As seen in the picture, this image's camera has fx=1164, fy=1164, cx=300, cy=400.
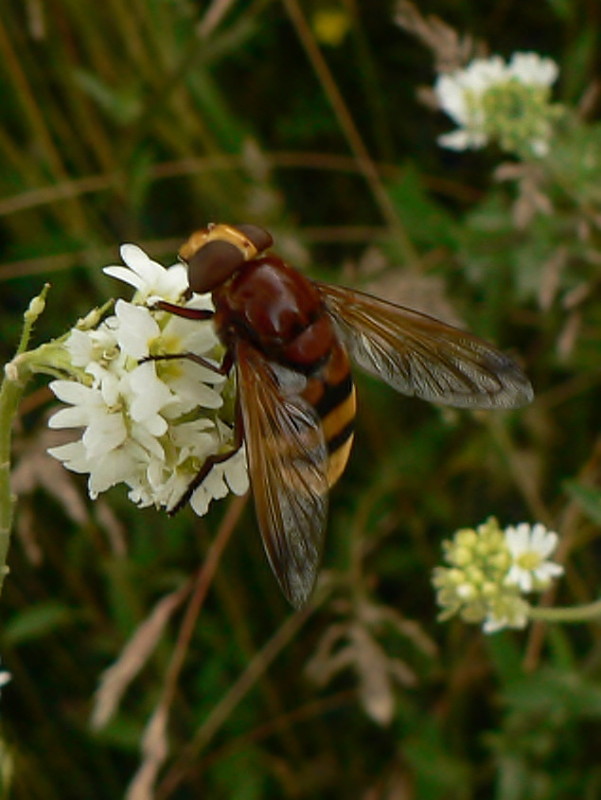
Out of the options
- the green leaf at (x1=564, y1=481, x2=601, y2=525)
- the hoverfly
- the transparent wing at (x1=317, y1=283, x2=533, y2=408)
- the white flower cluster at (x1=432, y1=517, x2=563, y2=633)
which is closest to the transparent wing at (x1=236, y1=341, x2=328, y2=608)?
the hoverfly

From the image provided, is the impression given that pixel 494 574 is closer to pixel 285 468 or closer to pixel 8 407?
pixel 285 468

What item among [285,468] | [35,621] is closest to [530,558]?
[285,468]

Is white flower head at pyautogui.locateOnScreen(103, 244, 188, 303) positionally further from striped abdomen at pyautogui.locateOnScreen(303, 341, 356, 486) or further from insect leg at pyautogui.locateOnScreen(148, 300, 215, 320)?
striped abdomen at pyautogui.locateOnScreen(303, 341, 356, 486)

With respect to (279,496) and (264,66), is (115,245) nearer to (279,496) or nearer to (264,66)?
(264,66)

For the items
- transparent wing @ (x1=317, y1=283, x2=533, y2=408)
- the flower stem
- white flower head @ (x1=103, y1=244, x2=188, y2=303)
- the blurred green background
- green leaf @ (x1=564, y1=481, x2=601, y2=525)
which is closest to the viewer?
the flower stem

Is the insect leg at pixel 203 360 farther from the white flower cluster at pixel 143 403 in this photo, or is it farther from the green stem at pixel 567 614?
the green stem at pixel 567 614

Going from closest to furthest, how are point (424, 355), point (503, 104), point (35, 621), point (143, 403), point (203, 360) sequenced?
point (143, 403) → point (203, 360) → point (424, 355) → point (35, 621) → point (503, 104)

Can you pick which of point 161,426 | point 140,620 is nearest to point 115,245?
point 140,620
